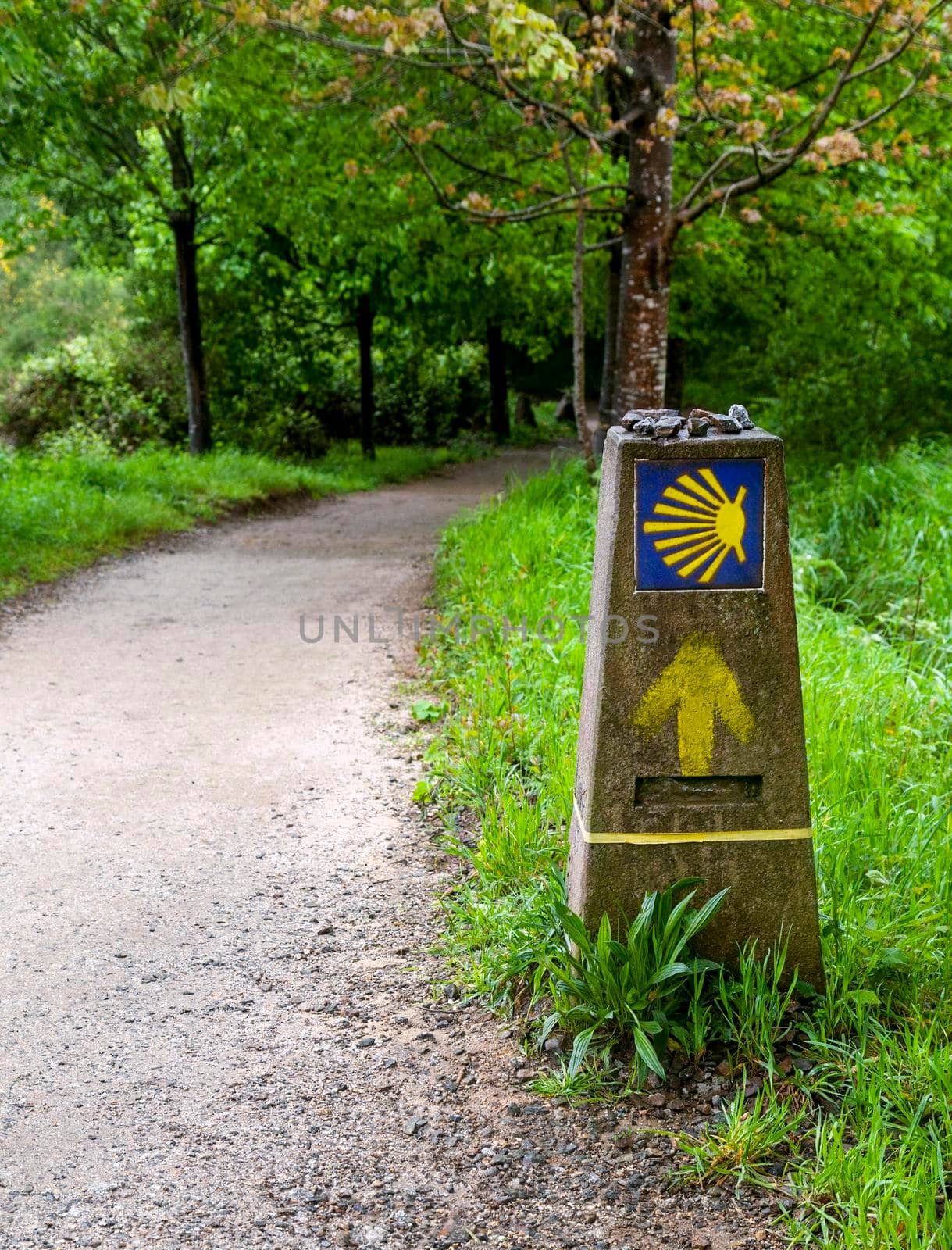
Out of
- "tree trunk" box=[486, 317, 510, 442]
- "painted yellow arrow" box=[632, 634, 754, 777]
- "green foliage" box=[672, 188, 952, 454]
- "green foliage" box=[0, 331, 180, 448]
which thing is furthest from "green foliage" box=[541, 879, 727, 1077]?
"tree trunk" box=[486, 317, 510, 442]

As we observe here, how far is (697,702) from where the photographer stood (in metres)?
2.79

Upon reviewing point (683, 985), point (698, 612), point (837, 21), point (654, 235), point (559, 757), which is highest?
point (837, 21)

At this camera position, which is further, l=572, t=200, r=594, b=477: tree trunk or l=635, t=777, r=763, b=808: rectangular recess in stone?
l=572, t=200, r=594, b=477: tree trunk

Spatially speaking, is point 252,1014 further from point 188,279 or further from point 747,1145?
point 188,279

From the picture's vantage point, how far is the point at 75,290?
25.1m

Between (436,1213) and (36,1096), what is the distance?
1.12 meters

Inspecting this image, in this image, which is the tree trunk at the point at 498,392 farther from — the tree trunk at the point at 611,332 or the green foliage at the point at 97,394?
the tree trunk at the point at 611,332

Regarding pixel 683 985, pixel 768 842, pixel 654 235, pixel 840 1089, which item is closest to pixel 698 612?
pixel 768 842

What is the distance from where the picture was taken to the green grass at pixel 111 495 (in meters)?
9.32

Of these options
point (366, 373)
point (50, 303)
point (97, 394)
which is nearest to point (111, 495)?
point (366, 373)

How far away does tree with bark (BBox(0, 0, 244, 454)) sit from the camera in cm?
1138

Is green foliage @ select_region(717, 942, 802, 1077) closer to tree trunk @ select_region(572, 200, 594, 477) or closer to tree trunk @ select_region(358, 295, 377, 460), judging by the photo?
tree trunk @ select_region(572, 200, 594, 477)

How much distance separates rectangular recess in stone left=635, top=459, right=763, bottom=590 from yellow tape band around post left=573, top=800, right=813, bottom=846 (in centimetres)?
64

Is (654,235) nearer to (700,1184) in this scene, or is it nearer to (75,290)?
(700,1184)
